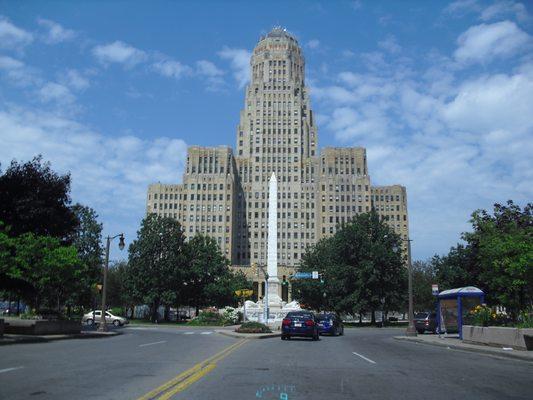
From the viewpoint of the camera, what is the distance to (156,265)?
67812 millimetres

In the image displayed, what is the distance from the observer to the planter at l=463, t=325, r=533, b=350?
1894 centimetres

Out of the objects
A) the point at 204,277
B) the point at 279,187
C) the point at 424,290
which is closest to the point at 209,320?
the point at 204,277

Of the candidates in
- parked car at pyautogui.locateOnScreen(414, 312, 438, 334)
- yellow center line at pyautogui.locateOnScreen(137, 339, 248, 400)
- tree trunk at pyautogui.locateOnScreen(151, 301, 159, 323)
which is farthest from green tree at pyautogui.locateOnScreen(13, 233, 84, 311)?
tree trunk at pyautogui.locateOnScreen(151, 301, 159, 323)

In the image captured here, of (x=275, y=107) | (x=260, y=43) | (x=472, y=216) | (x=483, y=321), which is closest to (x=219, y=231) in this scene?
(x=275, y=107)

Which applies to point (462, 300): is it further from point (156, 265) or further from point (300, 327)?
point (156, 265)

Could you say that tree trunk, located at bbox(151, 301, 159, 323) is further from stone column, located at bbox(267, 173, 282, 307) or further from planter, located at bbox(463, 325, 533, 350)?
planter, located at bbox(463, 325, 533, 350)

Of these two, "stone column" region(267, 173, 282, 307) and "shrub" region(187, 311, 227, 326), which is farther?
"stone column" region(267, 173, 282, 307)

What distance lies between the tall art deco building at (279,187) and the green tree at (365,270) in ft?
275

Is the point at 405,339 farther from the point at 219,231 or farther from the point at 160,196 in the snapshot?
the point at 160,196

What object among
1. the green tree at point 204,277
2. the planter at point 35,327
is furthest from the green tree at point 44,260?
the green tree at point 204,277

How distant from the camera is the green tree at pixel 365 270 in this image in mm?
62872

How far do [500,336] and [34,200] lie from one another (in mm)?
26430

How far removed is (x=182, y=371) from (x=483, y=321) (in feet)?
56.0

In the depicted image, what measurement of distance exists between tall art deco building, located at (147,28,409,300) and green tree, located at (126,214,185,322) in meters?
80.6
